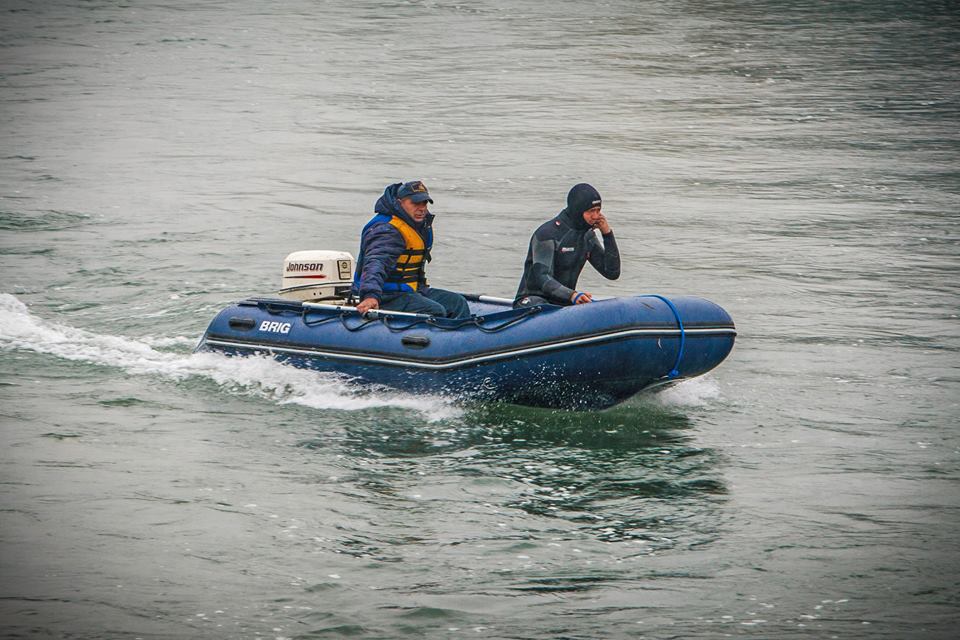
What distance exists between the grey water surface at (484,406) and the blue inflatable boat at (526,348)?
7.3 inches

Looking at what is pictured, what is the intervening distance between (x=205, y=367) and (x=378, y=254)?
166 cm

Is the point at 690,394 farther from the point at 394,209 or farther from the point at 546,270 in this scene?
the point at 394,209

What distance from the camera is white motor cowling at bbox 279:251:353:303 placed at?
9414 mm

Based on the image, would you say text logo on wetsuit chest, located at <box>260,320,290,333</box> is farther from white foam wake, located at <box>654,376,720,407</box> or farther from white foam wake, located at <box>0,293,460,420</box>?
white foam wake, located at <box>654,376,720,407</box>

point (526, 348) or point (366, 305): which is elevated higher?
point (366, 305)

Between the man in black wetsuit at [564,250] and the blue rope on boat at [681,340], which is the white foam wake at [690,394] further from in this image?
the man in black wetsuit at [564,250]

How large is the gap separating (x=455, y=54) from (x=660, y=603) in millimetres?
19686

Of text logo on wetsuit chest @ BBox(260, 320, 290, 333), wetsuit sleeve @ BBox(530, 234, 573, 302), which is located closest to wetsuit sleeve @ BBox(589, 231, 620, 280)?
wetsuit sleeve @ BBox(530, 234, 573, 302)

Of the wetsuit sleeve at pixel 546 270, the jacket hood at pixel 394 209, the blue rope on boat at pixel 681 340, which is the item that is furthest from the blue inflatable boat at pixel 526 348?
the jacket hood at pixel 394 209

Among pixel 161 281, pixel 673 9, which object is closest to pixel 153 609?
pixel 161 281

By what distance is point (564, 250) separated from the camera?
859 cm

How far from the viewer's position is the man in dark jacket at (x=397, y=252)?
28.7 feet

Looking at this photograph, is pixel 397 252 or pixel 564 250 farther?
pixel 397 252

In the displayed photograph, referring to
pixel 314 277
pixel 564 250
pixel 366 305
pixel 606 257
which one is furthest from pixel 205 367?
pixel 606 257
